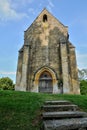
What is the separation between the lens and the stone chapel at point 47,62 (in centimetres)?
1692

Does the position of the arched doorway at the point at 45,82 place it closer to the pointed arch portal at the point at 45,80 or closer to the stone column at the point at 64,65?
the pointed arch portal at the point at 45,80

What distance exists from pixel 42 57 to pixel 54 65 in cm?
155

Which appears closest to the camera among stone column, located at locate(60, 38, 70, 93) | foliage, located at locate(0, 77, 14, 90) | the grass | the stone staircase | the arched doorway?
the stone staircase

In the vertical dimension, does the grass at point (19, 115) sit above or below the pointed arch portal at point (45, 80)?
below

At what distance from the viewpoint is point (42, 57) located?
18.1 metres

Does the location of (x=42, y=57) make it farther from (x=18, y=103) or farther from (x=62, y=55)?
(x=18, y=103)

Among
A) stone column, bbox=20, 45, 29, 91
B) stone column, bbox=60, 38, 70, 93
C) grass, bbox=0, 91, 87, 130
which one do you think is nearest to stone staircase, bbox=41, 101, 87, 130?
grass, bbox=0, 91, 87, 130

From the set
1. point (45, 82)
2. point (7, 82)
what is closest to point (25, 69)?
point (45, 82)

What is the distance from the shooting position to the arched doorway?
17.6 m

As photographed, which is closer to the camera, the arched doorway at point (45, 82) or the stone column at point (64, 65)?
the stone column at point (64, 65)

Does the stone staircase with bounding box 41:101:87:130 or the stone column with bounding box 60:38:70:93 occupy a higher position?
the stone column with bounding box 60:38:70:93

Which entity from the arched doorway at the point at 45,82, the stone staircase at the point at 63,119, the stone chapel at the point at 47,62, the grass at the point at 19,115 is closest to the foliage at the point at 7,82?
the stone chapel at the point at 47,62

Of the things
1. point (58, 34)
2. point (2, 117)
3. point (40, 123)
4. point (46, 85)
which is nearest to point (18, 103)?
point (2, 117)

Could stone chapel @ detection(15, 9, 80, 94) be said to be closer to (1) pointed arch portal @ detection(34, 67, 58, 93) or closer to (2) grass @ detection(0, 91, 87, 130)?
(1) pointed arch portal @ detection(34, 67, 58, 93)
